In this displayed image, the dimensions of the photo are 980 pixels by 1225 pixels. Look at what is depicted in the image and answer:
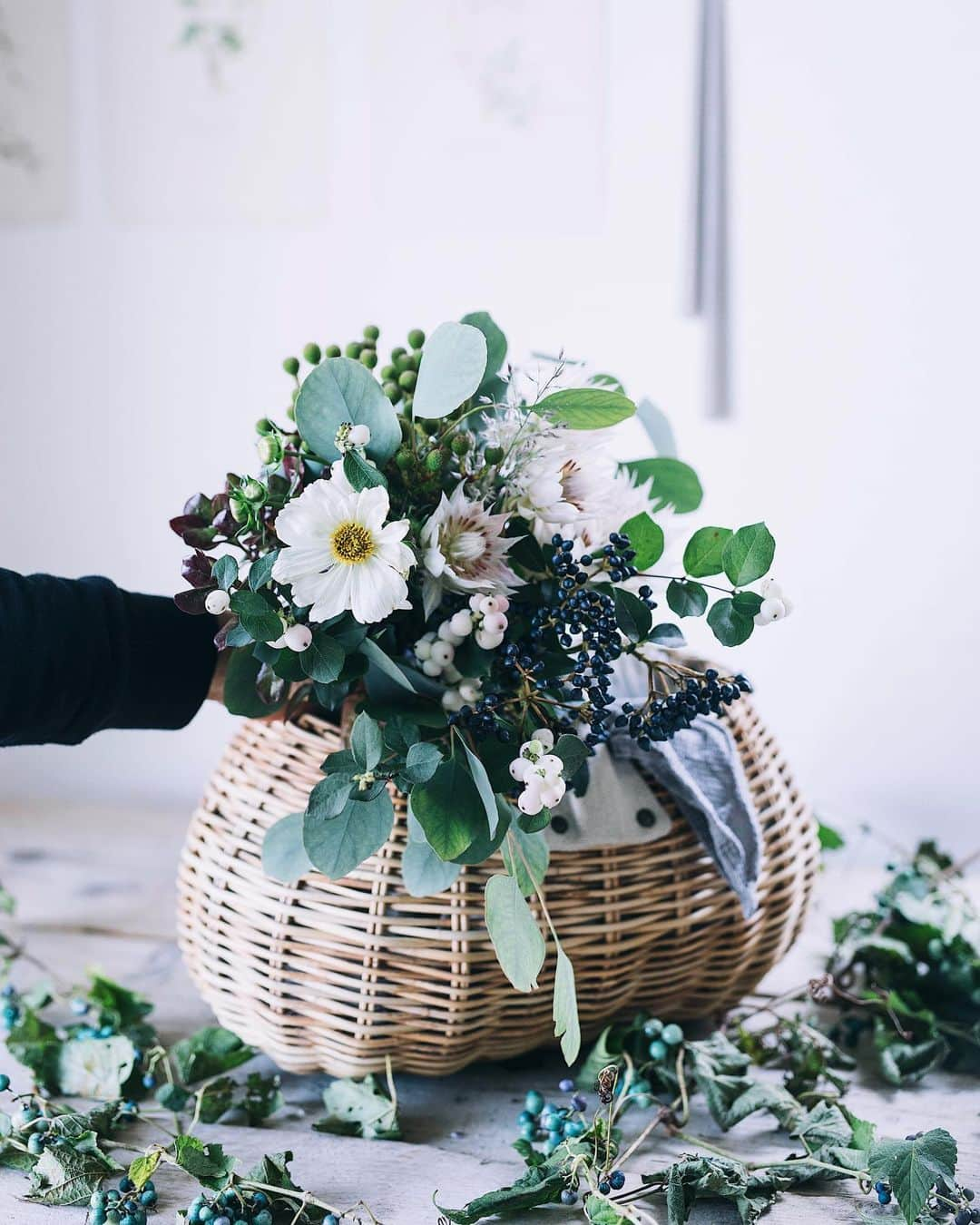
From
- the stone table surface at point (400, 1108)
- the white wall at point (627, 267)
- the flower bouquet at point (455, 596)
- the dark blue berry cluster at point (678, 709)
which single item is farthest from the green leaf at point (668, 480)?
the white wall at point (627, 267)

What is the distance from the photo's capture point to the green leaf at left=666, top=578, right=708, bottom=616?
0.65 m

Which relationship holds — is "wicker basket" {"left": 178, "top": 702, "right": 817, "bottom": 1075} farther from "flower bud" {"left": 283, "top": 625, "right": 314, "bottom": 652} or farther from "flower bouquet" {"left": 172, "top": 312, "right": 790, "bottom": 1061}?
"flower bud" {"left": 283, "top": 625, "right": 314, "bottom": 652}

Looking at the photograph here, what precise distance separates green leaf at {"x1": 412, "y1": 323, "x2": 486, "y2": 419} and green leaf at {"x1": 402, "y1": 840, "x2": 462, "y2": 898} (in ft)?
0.81

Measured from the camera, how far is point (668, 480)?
2.60ft

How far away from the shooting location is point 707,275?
138cm

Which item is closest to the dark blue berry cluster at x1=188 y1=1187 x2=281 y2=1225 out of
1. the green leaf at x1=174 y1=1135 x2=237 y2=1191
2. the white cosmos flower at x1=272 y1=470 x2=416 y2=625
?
the green leaf at x1=174 y1=1135 x2=237 y2=1191

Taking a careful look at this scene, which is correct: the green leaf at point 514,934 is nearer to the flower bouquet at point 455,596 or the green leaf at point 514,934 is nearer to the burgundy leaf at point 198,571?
the flower bouquet at point 455,596

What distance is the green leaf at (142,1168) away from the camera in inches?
25.1

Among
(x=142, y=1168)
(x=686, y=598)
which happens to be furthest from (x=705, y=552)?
(x=142, y=1168)

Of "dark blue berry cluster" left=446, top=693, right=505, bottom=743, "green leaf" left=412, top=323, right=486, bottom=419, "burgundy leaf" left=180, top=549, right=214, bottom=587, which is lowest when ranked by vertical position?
"dark blue berry cluster" left=446, top=693, right=505, bottom=743

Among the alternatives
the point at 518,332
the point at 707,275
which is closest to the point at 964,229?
the point at 707,275

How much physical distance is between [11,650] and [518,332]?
89 centimetres

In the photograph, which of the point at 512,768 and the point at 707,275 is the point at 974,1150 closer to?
the point at 512,768

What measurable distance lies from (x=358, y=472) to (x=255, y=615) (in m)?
0.09
